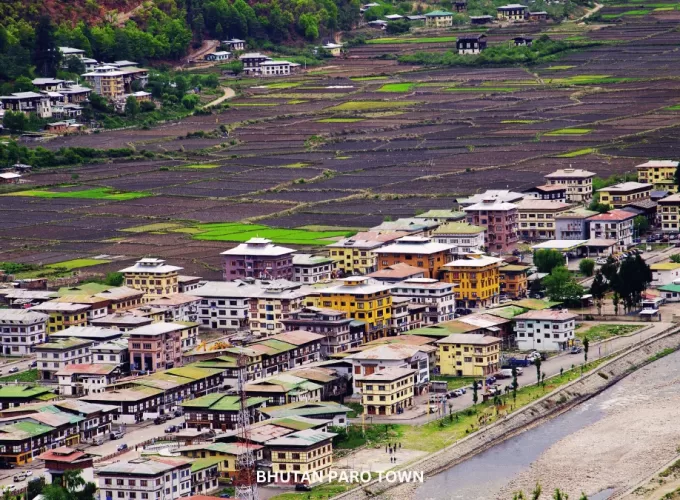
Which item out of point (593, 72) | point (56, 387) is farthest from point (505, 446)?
point (593, 72)

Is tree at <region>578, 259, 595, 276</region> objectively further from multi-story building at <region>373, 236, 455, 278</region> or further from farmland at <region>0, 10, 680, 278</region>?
farmland at <region>0, 10, 680, 278</region>

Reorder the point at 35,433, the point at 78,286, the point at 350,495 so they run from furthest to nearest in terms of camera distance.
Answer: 1. the point at 78,286
2. the point at 35,433
3. the point at 350,495

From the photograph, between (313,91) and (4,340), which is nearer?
(4,340)

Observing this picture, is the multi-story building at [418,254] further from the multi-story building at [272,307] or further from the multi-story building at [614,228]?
the multi-story building at [614,228]

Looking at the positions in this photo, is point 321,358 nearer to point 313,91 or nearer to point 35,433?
point 35,433

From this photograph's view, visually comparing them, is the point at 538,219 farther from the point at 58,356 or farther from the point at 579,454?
the point at 579,454
